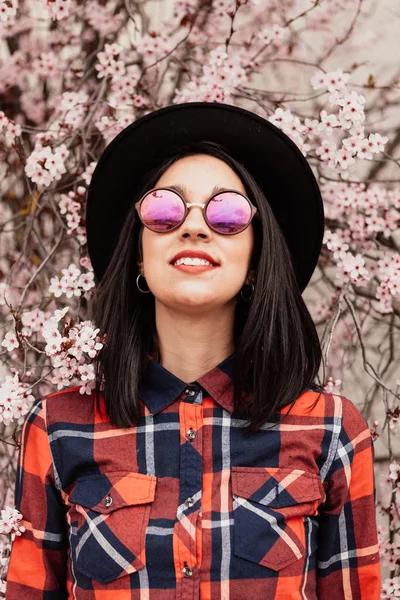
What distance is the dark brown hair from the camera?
69.9 inches

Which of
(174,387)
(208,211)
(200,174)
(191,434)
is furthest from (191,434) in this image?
(200,174)

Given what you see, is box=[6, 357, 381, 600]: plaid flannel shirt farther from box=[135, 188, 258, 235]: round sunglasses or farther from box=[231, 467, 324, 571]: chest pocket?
box=[135, 188, 258, 235]: round sunglasses

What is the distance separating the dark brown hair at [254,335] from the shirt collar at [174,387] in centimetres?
2

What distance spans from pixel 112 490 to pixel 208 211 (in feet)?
2.38

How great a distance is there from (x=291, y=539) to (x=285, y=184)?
0.94m

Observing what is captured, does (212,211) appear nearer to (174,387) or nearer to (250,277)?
(250,277)

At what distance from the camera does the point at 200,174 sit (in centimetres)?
179

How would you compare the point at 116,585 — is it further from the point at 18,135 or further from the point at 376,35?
the point at 376,35

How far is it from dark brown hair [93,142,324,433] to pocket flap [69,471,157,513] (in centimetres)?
14

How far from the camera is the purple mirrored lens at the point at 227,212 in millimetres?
1695

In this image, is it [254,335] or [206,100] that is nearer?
[254,335]

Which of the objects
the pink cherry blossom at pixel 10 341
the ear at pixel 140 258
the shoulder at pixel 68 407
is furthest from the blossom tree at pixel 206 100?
the ear at pixel 140 258

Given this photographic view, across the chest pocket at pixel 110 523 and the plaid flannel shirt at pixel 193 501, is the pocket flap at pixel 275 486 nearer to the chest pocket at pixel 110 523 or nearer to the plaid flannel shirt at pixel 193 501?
the plaid flannel shirt at pixel 193 501

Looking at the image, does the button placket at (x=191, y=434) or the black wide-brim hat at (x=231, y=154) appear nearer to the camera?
the button placket at (x=191, y=434)
